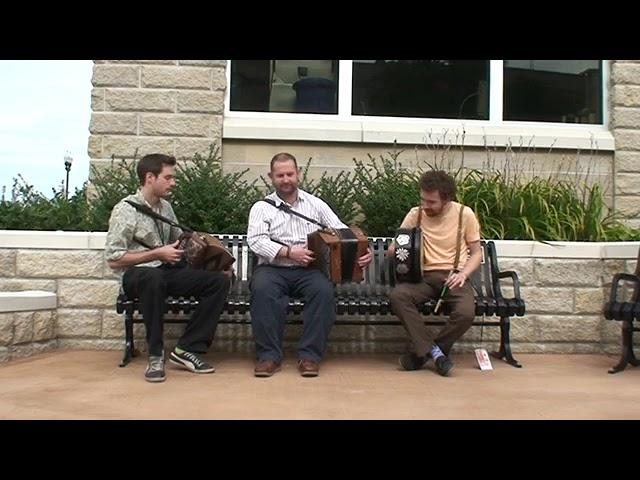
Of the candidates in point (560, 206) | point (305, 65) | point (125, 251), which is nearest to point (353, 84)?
point (305, 65)

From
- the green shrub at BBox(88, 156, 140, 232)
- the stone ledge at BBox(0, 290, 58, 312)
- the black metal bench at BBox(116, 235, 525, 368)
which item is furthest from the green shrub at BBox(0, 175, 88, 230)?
the black metal bench at BBox(116, 235, 525, 368)

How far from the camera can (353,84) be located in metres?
7.79

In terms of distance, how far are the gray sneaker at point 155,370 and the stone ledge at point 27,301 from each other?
131cm

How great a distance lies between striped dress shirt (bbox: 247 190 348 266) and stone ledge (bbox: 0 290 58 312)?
1.73 m

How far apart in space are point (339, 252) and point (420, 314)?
30.6 inches

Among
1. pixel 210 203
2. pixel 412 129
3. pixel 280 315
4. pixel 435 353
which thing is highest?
pixel 412 129

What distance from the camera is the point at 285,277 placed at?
4.87 metres

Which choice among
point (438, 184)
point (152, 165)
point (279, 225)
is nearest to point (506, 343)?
point (438, 184)

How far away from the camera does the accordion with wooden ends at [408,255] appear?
16.0 ft

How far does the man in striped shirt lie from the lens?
4656 mm

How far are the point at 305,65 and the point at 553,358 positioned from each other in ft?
13.9

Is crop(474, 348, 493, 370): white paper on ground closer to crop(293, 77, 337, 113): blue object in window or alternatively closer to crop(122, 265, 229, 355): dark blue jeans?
crop(122, 265, 229, 355): dark blue jeans

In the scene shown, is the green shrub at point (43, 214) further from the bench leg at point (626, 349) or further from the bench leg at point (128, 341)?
the bench leg at point (626, 349)

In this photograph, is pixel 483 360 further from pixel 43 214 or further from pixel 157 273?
pixel 43 214
